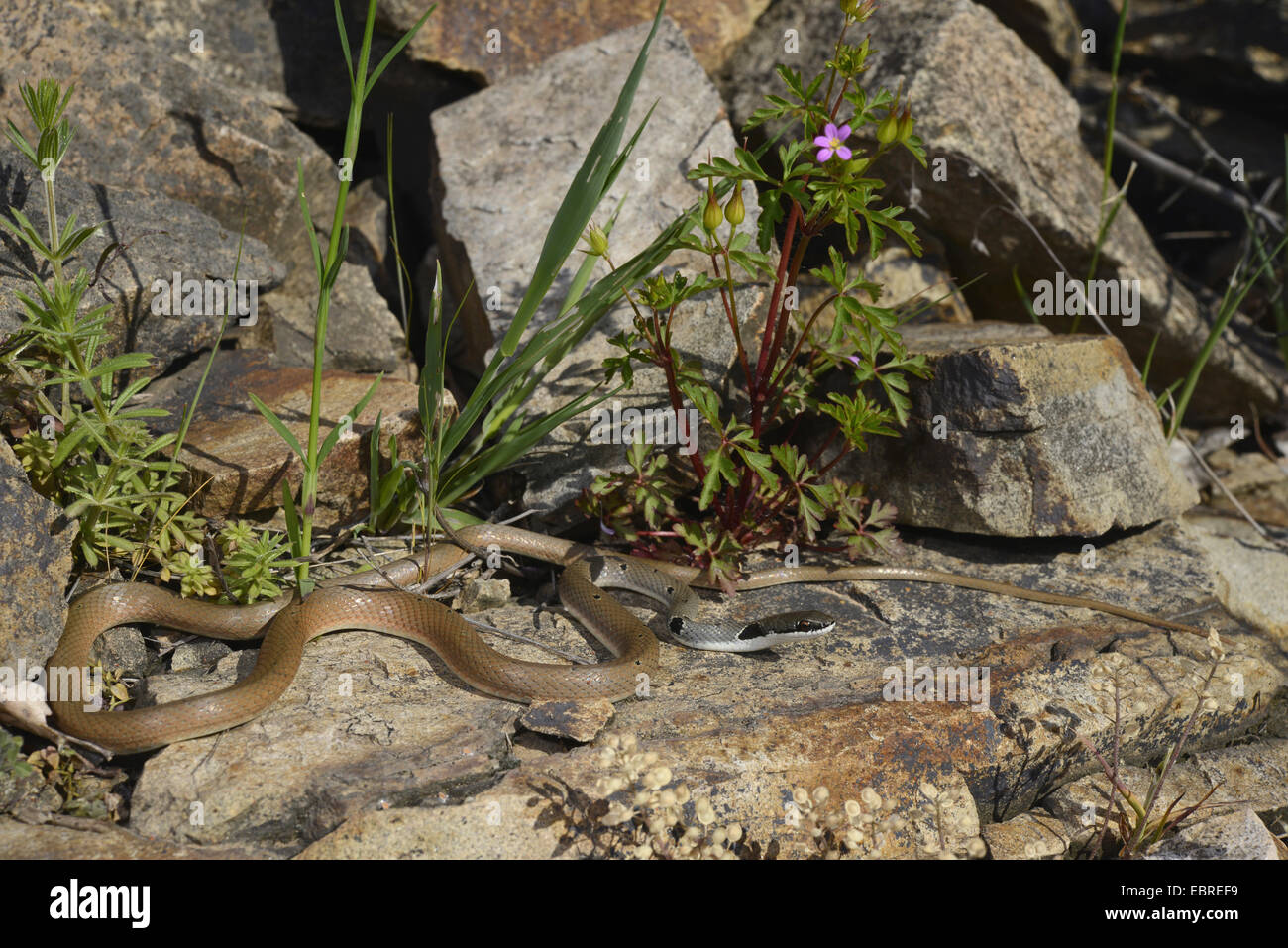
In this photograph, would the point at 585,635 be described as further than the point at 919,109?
No

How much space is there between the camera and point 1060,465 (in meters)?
5.95

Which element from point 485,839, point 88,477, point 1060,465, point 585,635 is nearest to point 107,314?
point 88,477

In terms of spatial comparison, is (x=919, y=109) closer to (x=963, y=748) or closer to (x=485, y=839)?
(x=963, y=748)

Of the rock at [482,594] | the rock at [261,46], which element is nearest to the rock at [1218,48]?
the rock at [261,46]

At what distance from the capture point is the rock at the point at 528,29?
7.44 m

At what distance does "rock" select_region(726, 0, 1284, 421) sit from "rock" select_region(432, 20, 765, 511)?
0.86 meters

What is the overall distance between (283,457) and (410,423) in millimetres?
719

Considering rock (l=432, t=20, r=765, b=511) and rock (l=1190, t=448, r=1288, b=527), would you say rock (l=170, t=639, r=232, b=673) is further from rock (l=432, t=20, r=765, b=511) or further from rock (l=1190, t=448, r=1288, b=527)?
rock (l=1190, t=448, r=1288, b=527)

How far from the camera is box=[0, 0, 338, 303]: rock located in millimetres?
6355

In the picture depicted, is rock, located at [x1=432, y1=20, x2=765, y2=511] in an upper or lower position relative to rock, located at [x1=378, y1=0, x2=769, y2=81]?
lower

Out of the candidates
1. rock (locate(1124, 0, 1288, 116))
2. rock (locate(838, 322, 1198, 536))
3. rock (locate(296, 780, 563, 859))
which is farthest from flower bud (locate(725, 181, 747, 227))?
rock (locate(1124, 0, 1288, 116))

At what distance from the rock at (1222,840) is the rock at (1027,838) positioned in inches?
14.8

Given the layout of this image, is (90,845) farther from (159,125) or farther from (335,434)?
(159,125)

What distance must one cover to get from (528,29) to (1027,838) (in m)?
6.50
